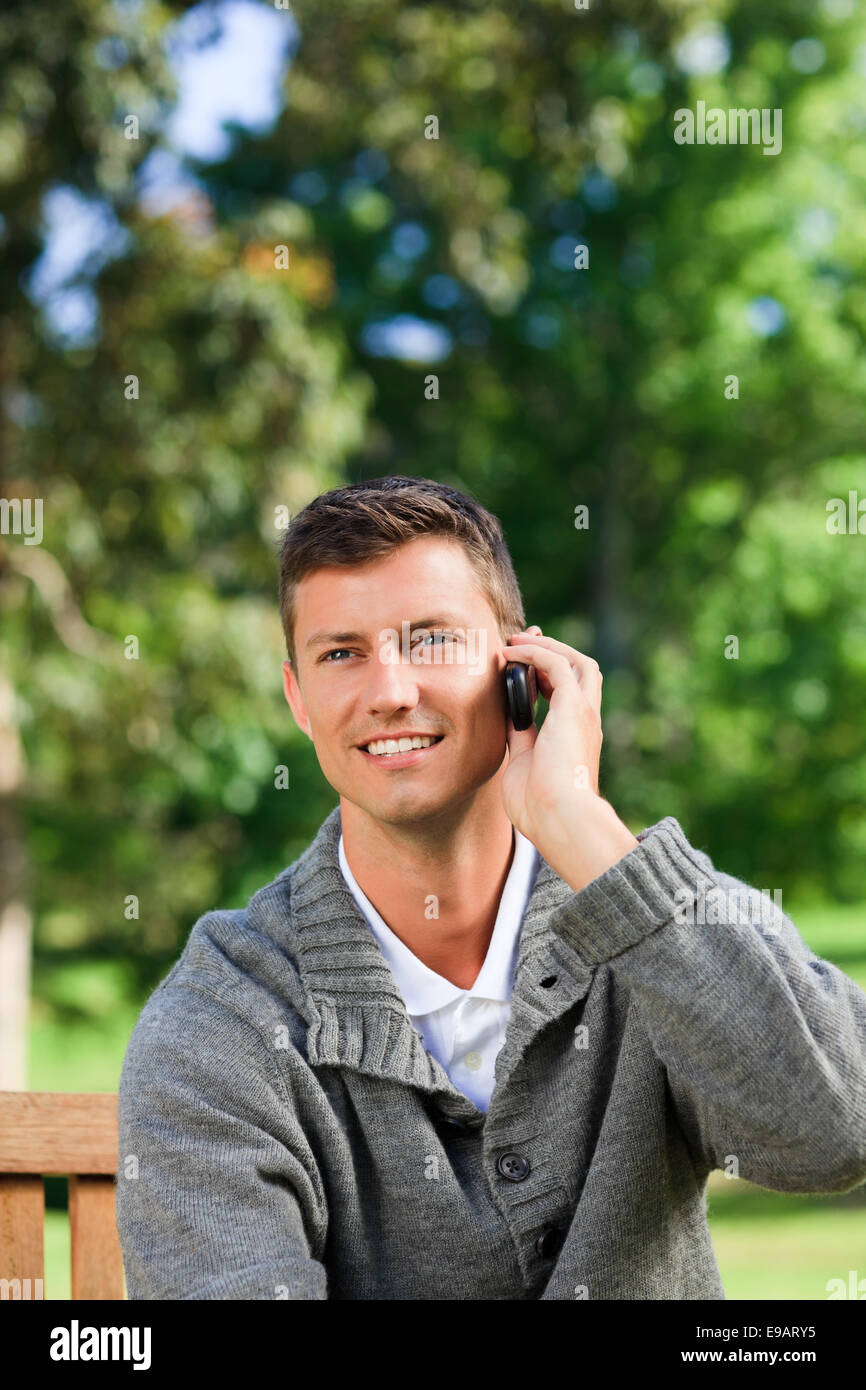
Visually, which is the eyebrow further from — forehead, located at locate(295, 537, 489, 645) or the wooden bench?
the wooden bench

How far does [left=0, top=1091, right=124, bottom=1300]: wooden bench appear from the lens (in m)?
2.45

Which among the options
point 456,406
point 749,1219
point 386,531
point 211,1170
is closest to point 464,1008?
point 211,1170

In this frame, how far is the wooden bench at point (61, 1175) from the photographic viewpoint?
2445mm

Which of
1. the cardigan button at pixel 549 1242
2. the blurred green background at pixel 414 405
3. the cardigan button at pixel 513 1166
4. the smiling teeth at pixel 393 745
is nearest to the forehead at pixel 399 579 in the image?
the smiling teeth at pixel 393 745

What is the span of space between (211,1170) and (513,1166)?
1.47ft

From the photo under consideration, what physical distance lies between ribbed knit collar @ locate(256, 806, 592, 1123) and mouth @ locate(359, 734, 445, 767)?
244 millimetres

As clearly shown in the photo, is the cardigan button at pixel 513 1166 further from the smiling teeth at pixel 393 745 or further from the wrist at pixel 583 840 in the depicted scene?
the smiling teeth at pixel 393 745

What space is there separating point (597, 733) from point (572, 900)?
1.35 ft

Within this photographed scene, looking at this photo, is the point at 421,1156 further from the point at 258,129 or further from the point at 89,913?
the point at 258,129

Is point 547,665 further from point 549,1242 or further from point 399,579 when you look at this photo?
point 549,1242

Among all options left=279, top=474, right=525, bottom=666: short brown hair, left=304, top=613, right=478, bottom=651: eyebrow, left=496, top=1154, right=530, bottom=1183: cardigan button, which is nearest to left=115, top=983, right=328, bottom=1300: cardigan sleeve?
left=496, top=1154, right=530, bottom=1183: cardigan button

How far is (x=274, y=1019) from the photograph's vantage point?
83.3 inches
